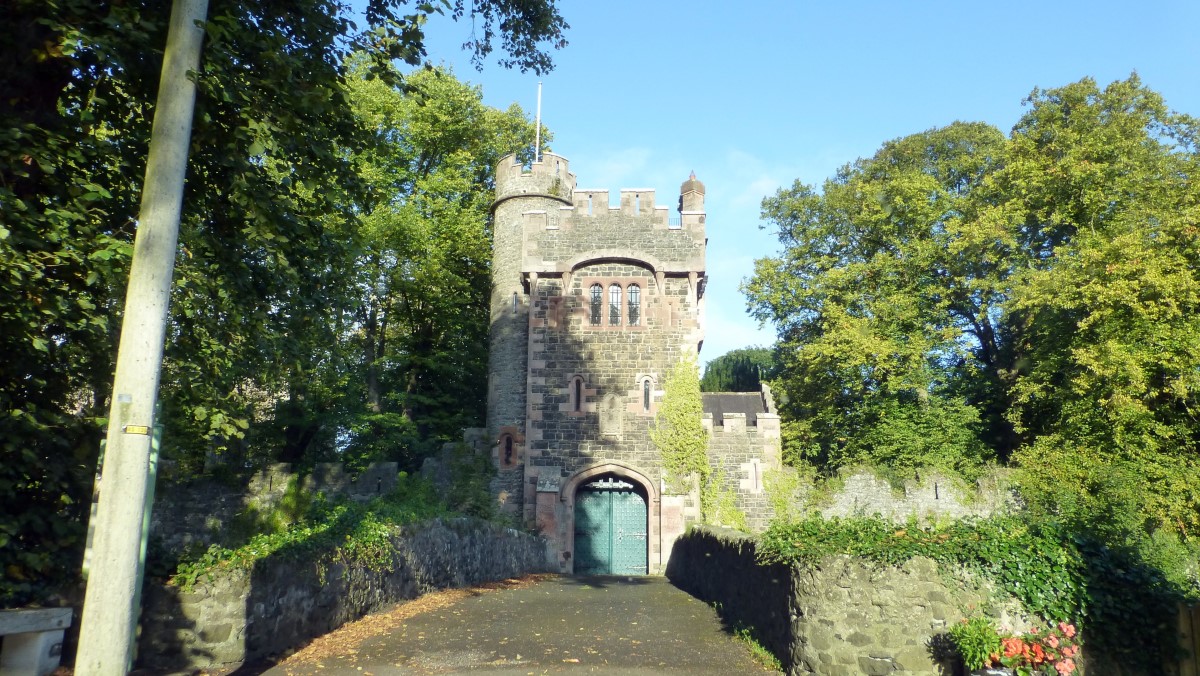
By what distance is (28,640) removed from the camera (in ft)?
20.0

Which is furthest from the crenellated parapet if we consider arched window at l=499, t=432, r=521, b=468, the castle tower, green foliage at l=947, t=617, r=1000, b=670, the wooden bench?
the wooden bench

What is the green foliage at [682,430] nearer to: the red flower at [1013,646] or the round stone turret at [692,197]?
the round stone turret at [692,197]

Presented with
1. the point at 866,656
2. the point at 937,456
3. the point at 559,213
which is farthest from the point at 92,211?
the point at 937,456

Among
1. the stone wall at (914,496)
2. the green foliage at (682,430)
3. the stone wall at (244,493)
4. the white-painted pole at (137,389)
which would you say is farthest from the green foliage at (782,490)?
the white-painted pole at (137,389)

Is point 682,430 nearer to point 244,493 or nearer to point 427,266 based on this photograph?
point 427,266

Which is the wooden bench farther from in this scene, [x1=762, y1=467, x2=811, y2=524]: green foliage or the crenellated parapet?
the crenellated parapet

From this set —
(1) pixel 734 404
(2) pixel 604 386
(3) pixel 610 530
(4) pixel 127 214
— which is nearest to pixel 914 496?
(3) pixel 610 530

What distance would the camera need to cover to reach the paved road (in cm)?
832

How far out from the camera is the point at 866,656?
7.64 metres

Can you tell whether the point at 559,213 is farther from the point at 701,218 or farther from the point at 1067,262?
the point at 1067,262

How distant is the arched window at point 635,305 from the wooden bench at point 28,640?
1845 cm

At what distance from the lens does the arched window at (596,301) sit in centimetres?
2392

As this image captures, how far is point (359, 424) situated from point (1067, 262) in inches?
794

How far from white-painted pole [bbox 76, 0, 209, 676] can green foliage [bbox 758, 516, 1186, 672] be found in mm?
5764
